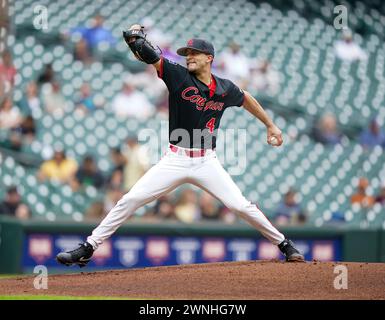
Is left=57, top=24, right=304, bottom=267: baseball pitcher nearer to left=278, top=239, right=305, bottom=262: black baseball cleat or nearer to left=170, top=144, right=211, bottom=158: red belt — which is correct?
left=170, top=144, right=211, bottom=158: red belt

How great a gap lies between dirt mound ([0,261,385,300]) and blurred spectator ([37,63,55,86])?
5.69 m

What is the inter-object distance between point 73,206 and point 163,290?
5.31 m

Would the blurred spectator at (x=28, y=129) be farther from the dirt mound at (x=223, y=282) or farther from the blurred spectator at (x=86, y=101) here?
the dirt mound at (x=223, y=282)

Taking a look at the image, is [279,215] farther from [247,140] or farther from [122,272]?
[122,272]

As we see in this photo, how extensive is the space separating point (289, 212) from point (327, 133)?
1862 mm

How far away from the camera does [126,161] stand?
11.8 metres

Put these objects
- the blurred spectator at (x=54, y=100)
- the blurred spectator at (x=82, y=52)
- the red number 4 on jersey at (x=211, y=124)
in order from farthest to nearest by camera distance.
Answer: the blurred spectator at (x=82, y=52) < the blurred spectator at (x=54, y=100) < the red number 4 on jersey at (x=211, y=124)

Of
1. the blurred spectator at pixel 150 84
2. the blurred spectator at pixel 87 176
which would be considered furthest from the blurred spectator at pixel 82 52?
the blurred spectator at pixel 87 176

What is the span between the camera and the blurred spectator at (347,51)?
1462cm

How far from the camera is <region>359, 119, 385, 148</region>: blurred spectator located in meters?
13.5

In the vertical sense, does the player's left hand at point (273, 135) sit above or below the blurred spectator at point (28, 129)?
below

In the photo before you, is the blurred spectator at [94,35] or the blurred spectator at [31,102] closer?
the blurred spectator at [31,102]

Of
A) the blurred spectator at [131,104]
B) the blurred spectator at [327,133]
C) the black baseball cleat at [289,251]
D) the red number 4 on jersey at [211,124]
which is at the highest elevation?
the blurred spectator at [131,104]
